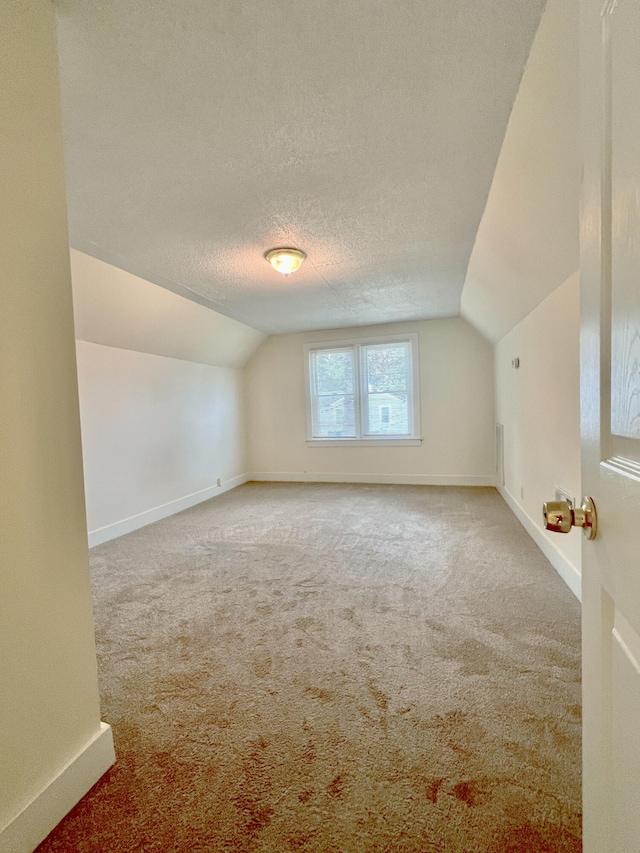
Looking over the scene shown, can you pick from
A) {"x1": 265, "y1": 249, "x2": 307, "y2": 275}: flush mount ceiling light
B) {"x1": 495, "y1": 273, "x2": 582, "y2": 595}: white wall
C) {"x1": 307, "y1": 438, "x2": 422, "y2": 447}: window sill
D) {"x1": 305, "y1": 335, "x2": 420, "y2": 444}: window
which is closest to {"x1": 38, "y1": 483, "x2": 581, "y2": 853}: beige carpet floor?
A: {"x1": 495, "y1": 273, "x2": 582, "y2": 595}: white wall

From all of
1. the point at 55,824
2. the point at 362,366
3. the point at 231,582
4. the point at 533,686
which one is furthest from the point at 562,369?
the point at 362,366

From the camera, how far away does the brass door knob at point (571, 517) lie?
684mm

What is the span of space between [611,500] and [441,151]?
1930 millimetres

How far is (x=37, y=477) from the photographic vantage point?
1108 millimetres

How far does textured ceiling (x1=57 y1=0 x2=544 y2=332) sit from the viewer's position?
125cm

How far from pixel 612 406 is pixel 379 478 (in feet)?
17.9

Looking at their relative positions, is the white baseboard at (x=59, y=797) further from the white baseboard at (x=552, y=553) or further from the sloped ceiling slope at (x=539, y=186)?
the sloped ceiling slope at (x=539, y=186)

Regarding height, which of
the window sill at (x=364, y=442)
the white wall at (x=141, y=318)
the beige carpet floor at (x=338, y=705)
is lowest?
the beige carpet floor at (x=338, y=705)

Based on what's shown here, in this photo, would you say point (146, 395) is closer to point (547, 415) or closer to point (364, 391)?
point (364, 391)

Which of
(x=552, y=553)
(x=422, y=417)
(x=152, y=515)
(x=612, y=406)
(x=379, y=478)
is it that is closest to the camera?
(x=612, y=406)

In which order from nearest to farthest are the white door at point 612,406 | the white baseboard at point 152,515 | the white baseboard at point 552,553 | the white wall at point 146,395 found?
the white door at point 612,406
the white baseboard at point 552,553
the white wall at point 146,395
the white baseboard at point 152,515

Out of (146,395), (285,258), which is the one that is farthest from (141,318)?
(285,258)

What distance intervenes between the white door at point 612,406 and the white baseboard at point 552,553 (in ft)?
6.32

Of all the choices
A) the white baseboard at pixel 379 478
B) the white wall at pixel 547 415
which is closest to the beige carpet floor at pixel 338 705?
the white wall at pixel 547 415
